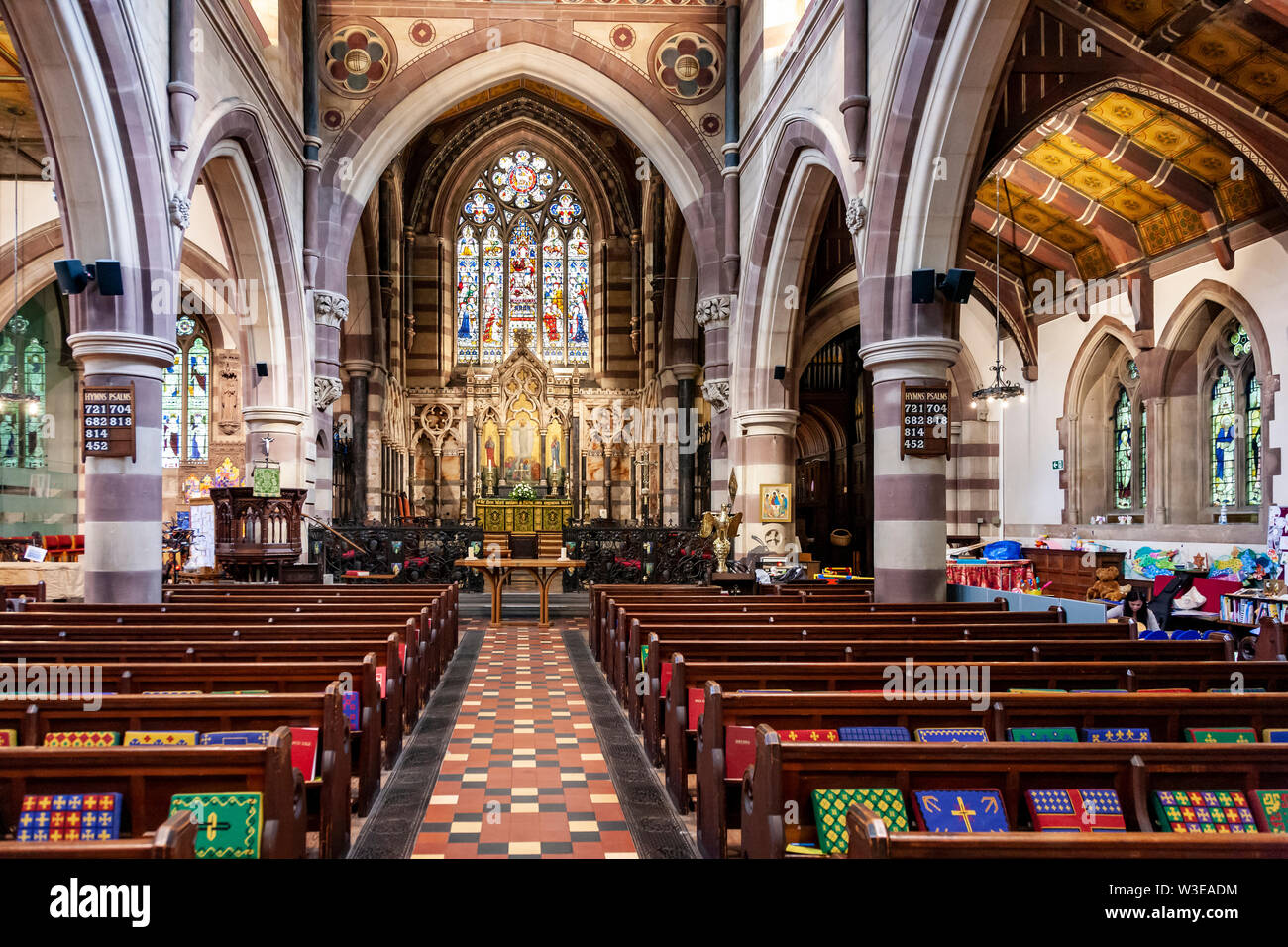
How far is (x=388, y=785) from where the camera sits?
17.3ft

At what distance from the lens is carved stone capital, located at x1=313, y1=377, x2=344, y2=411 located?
51.2 ft

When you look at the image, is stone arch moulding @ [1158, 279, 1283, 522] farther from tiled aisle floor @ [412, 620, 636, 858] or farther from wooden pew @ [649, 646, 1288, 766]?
tiled aisle floor @ [412, 620, 636, 858]

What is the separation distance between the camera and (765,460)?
48.5ft

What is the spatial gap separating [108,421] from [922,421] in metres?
8.07

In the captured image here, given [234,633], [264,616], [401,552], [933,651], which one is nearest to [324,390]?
[401,552]

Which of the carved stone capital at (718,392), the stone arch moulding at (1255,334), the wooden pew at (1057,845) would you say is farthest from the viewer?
the carved stone capital at (718,392)

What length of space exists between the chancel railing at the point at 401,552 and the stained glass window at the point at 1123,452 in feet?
35.2

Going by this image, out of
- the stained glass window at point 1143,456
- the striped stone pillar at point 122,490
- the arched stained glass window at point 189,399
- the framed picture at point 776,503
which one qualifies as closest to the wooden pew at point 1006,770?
the striped stone pillar at point 122,490

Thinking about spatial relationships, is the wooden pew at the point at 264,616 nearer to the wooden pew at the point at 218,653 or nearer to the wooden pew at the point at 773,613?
the wooden pew at the point at 218,653

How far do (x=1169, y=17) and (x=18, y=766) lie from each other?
36.7 feet

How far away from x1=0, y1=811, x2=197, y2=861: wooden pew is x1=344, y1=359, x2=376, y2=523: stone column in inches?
716

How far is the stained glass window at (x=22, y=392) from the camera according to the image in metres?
17.7
